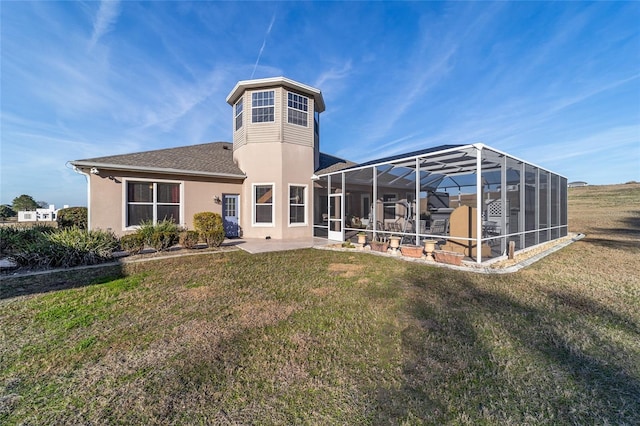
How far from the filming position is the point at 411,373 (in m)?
2.38

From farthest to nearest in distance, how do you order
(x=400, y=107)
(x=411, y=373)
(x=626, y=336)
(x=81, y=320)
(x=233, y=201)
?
(x=400, y=107) → (x=233, y=201) → (x=81, y=320) → (x=626, y=336) → (x=411, y=373)

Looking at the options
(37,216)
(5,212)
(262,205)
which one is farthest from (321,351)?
(5,212)

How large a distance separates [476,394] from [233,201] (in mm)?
11604

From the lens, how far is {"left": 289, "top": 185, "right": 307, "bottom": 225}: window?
39.2 feet

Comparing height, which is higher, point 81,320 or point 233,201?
point 233,201

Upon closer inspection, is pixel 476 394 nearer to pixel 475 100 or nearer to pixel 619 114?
pixel 475 100

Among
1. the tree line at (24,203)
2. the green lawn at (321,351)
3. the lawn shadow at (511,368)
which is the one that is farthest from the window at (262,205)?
the tree line at (24,203)

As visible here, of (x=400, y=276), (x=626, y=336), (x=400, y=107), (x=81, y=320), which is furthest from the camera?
(x=400, y=107)

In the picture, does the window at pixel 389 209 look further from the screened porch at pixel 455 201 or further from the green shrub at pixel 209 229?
the green shrub at pixel 209 229

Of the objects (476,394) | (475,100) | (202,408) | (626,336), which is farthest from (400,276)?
(475,100)

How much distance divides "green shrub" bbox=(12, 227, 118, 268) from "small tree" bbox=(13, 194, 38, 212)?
31.8 metres

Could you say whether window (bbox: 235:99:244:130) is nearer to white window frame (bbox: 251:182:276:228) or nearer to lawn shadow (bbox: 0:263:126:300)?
white window frame (bbox: 251:182:276:228)

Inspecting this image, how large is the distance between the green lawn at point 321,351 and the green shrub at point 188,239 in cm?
329

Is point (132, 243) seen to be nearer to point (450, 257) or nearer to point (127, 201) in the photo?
point (127, 201)
